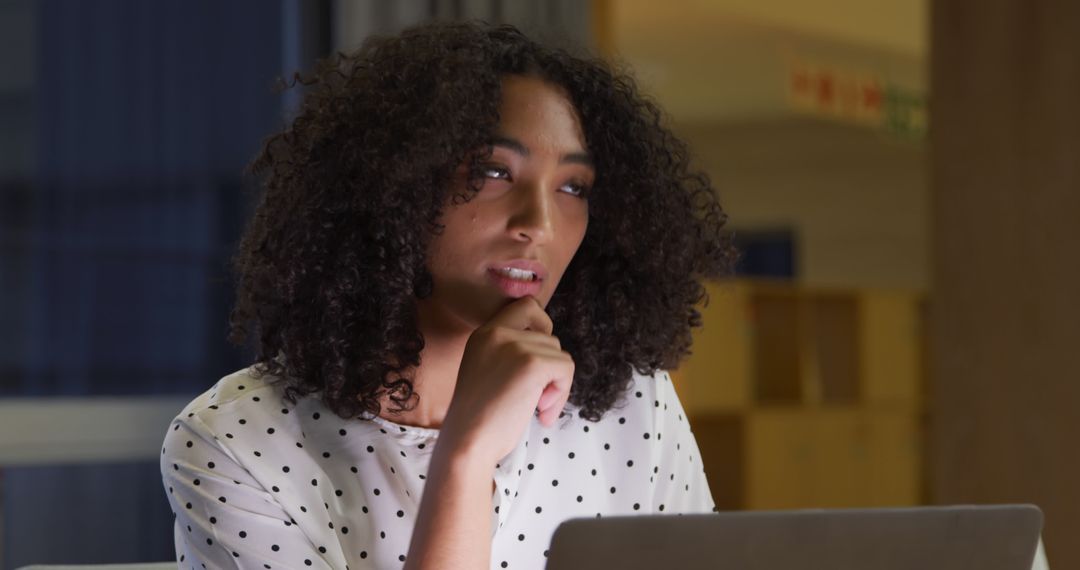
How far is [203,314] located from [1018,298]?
2089 mm

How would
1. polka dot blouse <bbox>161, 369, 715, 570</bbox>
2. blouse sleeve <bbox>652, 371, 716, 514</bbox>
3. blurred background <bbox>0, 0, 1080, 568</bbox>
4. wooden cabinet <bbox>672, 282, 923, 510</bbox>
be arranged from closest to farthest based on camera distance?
polka dot blouse <bbox>161, 369, 715, 570</bbox>, blouse sleeve <bbox>652, 371, 716, 514</bbox>, blurred background <bbox>0, 0, 1080, 568</bbox>, wooden cabinet <bbox>672, 282, 923, 510</bbox>

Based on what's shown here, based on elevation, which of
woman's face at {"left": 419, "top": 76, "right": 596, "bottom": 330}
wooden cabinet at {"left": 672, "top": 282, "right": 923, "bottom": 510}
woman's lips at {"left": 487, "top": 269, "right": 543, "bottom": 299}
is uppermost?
A: woman's face at {"left": 419, "top": 76, "right": 596, "bottom": 330}

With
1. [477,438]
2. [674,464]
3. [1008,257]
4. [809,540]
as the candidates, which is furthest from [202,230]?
[809,540]

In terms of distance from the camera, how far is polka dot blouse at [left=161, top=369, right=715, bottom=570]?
116 centimetres

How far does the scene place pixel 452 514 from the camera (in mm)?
1057

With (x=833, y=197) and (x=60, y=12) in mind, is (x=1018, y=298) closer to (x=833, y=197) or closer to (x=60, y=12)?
(x=60, y=12)

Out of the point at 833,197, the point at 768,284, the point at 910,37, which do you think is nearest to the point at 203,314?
the point at 768,284

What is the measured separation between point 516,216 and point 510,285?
0.06 metres

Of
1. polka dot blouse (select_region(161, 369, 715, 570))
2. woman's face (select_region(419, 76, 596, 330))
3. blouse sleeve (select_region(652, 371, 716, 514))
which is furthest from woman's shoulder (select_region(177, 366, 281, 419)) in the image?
blouse sleeve (select_region(652, 371, 716, 514))

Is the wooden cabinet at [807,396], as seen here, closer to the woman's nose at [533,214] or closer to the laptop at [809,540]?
the woman's nose at [533,214]

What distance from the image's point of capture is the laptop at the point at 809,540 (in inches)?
28.5

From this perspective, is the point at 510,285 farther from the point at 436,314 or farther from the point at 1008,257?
the point at 1008,257

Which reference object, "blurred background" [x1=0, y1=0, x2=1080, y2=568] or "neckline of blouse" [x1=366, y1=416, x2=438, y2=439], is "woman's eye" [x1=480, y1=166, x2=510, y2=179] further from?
"blurred background" [x1=0, y1=0, x2=1080, y2=568]

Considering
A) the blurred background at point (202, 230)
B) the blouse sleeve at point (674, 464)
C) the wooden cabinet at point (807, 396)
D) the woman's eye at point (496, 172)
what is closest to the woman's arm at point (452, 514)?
the woman's eye at point (496, 172)
